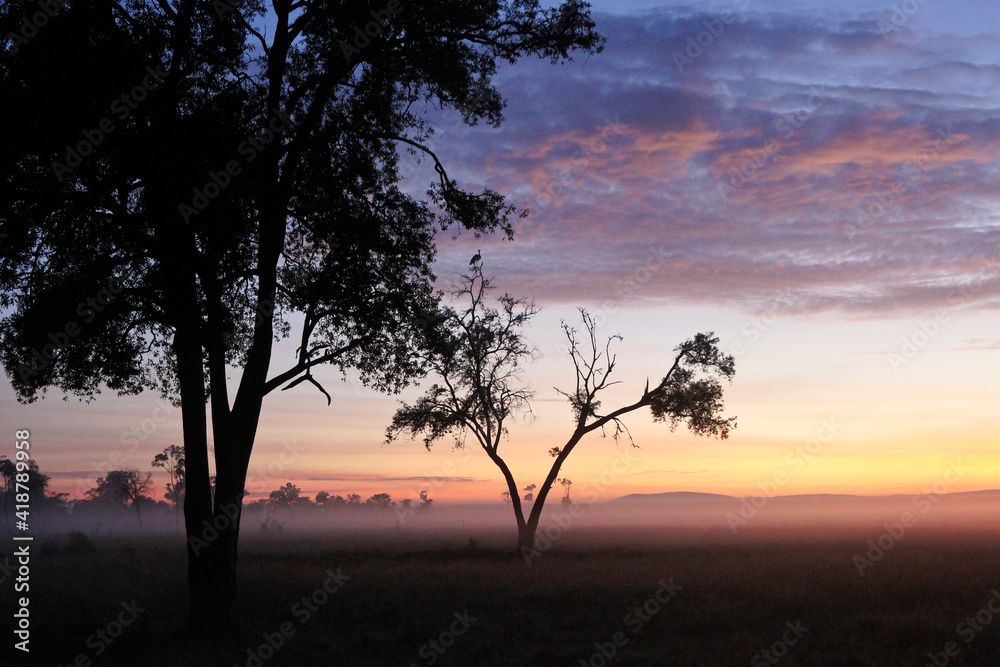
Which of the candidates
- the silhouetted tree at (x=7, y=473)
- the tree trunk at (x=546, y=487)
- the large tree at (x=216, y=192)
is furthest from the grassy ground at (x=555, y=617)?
the silhouetted tree at (x=7, y=473)

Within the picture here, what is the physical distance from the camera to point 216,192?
14.4 metres

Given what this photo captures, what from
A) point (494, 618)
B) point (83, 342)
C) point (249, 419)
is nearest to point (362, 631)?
point (494, 618)

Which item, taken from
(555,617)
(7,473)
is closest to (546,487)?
(555,617)

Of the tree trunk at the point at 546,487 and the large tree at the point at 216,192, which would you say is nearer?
the large tree at the point at 216,192

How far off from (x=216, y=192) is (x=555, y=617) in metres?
11.6

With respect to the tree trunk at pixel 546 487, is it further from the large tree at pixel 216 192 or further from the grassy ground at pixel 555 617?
the large tree at pixel 216 192

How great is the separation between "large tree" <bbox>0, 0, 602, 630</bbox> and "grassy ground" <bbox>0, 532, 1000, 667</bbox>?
6.92 ft

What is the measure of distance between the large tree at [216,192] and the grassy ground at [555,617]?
6.92ft

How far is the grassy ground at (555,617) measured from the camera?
1269 cm

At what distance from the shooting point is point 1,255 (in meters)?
14.4

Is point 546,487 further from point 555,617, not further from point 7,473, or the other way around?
point 7,473

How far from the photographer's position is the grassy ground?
1269 cm

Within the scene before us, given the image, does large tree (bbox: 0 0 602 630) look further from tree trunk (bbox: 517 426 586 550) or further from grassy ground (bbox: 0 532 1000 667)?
tree trunk (bbox: 517 426 586 550)

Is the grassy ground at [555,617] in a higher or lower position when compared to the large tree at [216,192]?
lower
